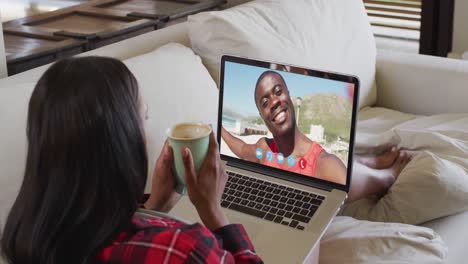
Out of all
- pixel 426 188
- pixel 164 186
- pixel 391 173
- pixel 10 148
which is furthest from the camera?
pixel 391 173

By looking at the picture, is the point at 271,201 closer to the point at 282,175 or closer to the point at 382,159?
the point at 282,175

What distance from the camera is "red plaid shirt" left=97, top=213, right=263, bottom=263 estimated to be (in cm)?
94

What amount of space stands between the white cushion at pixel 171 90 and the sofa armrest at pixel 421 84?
88 cm

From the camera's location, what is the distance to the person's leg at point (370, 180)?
170 centimetres

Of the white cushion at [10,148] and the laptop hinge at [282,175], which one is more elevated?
the white cushion at [10,148]

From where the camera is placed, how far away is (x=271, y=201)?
143 cm

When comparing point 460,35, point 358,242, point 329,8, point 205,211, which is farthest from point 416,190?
point 460,35

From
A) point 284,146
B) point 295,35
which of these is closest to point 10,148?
point 284,146

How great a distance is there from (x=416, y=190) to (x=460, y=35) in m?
1.90

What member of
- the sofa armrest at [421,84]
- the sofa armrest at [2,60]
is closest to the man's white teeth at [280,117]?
the sofa armrest at [2,60]

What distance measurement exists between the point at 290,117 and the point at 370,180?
1.31ft

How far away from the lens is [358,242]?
146 centimetres

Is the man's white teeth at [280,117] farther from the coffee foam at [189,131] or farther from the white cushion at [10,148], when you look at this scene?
the white cushion at [10,148]

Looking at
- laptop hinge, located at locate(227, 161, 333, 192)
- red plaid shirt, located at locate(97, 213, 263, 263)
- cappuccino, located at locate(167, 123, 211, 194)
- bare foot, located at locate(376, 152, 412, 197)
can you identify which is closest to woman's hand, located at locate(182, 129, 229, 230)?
cappuccino, located at locate(167, 123, 211, 194)
